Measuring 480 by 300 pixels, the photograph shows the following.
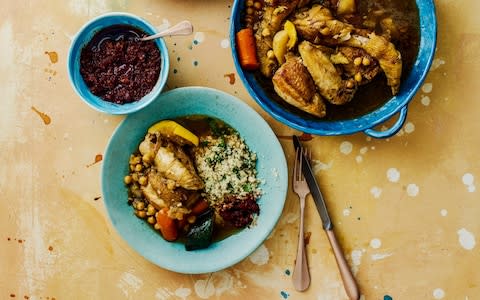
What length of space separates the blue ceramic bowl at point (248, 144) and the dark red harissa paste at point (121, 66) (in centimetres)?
10

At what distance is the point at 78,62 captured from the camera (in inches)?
92.6

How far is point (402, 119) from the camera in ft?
7.45

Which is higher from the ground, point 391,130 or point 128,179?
point 391,130

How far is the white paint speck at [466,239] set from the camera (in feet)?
8.30

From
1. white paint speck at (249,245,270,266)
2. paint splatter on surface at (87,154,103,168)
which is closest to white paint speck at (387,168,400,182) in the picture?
white paint speck at (249,245,270,266)

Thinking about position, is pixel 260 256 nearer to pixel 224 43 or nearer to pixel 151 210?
pixel 151 210

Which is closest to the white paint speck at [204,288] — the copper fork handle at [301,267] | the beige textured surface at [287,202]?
the beige textured surface at [287,202]

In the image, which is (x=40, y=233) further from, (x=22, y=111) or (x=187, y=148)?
(x=187, y=148)

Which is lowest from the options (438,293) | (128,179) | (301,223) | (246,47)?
(438,293)

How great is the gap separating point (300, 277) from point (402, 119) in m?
0.84

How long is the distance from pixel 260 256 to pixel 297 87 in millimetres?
823

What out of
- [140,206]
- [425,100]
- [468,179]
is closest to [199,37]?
[140,206]

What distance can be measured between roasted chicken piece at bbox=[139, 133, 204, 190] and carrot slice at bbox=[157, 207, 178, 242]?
15cm

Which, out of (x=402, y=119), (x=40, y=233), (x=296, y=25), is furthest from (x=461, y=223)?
(x=40, y=233)
